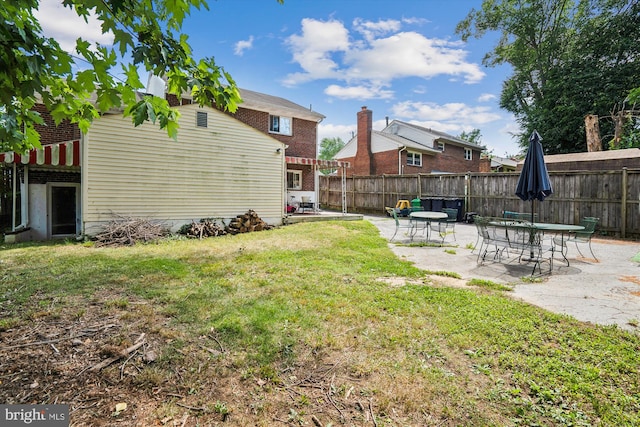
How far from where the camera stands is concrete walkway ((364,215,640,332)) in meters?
4.10

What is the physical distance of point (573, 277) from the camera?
18.5 ft

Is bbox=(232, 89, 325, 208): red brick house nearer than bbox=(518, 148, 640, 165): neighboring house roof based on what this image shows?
No

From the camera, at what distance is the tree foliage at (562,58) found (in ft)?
68.5

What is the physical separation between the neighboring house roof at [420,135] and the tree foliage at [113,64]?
28.4m

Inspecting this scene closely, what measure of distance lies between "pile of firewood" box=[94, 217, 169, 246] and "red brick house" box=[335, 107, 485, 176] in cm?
2072

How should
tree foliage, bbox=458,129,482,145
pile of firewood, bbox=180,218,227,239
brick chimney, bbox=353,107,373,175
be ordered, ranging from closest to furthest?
pile of firewood, bbox=180,218,227,239 → brick chimney, bbox=353,107,373,175 → tree foliage, bbox=458,129,482,145

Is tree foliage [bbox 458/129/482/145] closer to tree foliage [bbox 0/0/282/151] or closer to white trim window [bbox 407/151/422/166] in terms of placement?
white trim window [bbox 407/151/422/166]

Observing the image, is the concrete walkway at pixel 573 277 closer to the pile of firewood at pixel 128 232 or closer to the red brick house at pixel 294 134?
the pile of firewood at pixel 128 232

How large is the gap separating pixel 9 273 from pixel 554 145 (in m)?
31.1

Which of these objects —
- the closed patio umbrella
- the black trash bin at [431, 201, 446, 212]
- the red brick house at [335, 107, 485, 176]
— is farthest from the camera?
the red brick house at [335, 107, 485, 176]

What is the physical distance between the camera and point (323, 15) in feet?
41.3

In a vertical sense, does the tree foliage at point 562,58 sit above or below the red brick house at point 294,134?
above

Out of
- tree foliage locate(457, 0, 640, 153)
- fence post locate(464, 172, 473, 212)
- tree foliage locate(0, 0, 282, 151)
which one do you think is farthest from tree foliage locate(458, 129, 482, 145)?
tree foliage locate(0, 0, 282, 151)

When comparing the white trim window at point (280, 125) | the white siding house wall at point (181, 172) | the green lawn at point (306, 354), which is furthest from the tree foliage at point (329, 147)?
the green lawn at point (306, 354)
